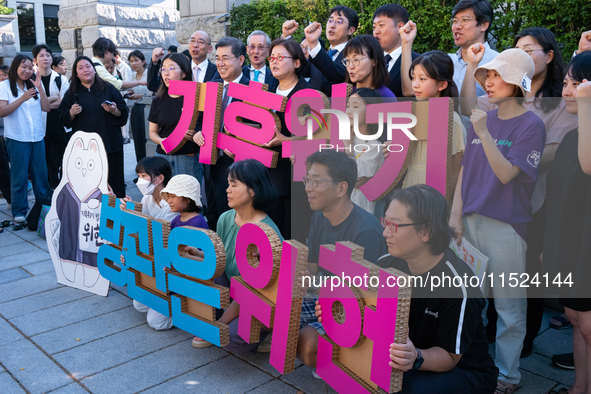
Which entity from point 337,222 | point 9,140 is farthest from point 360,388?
point 9,140

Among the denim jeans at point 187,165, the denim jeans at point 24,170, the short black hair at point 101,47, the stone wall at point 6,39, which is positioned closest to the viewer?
the denim jeans at point 187,165

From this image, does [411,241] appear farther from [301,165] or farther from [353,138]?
[301,165]

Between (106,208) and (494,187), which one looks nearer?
(494,187)

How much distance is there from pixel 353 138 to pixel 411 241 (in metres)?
1.28

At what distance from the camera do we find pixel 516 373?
2957 mm

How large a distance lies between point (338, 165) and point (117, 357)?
193cm

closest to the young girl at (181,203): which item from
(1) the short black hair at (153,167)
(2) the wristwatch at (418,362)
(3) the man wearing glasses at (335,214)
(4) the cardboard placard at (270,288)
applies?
(1) the short black hair at (153,167)

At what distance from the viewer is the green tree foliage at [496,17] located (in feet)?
16.1

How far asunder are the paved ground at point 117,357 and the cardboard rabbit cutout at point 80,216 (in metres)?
0.21

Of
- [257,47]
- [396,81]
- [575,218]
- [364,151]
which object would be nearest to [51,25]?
[257,47]

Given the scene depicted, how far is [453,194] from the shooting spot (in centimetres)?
319

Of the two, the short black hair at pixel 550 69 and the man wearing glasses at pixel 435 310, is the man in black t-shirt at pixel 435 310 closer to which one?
the man wearing glasses at pixel 435 310

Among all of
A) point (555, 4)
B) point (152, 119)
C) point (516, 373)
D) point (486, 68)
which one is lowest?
point (516, 373)

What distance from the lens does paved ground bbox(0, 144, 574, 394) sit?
10.2ft
